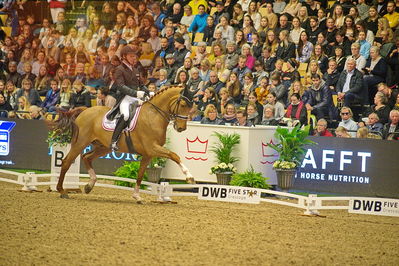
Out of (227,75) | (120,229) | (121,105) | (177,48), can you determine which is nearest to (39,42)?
(177,48)

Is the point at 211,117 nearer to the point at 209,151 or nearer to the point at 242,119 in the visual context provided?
the point at 242,119

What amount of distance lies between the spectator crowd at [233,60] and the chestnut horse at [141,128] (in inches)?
29.4

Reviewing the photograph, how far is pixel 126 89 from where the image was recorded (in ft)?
49.5

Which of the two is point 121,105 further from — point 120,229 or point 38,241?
point 38,241

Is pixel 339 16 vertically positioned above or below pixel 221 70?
above

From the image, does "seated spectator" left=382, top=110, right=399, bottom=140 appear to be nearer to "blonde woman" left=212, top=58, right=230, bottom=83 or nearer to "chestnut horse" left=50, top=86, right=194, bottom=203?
"chestnut horse" left=50, top=86, right=194, bottom=203

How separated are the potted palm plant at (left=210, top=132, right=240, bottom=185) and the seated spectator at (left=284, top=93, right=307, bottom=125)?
1774 millimetres

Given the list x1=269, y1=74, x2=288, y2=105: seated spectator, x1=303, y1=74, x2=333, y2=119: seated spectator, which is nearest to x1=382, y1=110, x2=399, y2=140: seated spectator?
x1=303, y1=74, x2=333, y2=119: seated spectator

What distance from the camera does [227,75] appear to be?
20.7m

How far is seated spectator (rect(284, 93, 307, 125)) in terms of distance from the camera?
60.5 feet

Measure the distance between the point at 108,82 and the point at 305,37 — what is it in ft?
21.0

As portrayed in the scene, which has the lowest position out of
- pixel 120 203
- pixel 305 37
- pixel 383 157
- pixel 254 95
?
pixel 120 203

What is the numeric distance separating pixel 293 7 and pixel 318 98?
150 inches

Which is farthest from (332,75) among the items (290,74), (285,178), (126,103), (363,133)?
(126,103)
